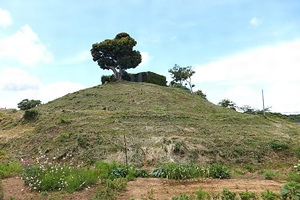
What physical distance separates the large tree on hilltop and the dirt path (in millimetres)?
24856

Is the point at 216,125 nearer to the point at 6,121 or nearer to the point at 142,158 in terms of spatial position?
the point at 142,158

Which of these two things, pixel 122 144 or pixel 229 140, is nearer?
pixel 122 144

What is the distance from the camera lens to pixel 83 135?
12.4 metres

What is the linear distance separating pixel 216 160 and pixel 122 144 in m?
3.91

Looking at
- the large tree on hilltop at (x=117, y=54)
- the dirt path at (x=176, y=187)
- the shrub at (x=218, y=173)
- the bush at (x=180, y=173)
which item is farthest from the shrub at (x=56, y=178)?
the large tree on hilltop at (x=117, y=54)

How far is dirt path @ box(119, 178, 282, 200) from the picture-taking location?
215 inches

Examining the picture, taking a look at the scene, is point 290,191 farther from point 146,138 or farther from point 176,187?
point 146,138

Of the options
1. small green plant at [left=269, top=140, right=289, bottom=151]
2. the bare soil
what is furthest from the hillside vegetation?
the bare soil

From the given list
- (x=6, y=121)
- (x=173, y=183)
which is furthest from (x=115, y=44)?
(x=173, y=183)

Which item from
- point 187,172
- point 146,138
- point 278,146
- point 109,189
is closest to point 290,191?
point 187,172

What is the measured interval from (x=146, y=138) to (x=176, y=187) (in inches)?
245

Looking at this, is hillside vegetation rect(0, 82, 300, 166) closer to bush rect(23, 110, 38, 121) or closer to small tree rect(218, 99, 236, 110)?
bush rect(23, 110, 38, 121)

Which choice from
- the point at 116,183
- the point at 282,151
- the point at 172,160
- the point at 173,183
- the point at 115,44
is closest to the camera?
the point at 116,183

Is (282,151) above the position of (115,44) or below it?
below
